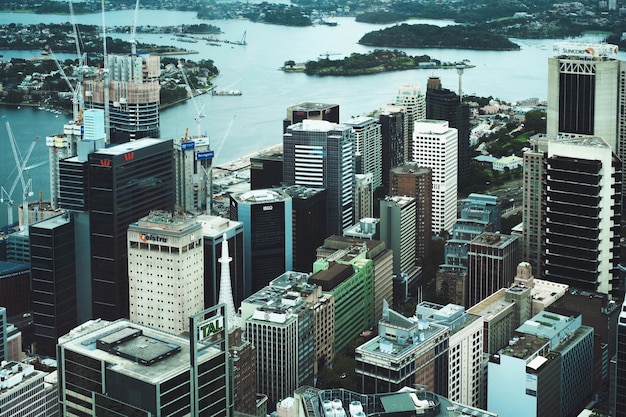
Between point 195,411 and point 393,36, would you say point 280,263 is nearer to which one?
point 195,411

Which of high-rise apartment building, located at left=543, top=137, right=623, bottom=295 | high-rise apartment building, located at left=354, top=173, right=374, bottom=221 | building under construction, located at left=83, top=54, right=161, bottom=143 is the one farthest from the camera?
building under construction, located at left=83, top=54, right=161, bottom=143

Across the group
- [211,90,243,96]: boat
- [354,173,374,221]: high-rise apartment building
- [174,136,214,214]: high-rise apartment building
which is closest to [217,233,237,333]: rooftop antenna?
[354,173,374,221]: high-rise apartment building

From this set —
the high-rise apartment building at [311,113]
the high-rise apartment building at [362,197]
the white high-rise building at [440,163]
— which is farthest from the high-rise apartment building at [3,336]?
the high-rise apartment building at [311,113]

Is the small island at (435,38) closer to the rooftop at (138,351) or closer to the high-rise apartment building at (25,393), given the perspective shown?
the high-rise apartment building at (25,393)

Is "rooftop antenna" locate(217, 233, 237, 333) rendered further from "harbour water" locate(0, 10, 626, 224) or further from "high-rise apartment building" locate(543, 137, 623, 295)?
"harbour water" locate(0, 10, 626, 224)

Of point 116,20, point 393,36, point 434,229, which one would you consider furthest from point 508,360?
point 393,36

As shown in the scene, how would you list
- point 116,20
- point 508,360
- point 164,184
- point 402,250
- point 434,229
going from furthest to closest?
point 116,20 < point 434,229 < point 402,250 < point 164,184 < point 508,360
